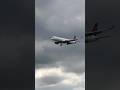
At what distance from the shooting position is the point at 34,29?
147m
